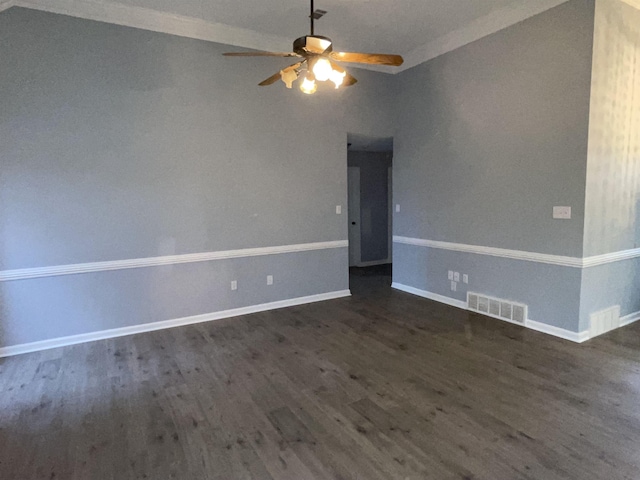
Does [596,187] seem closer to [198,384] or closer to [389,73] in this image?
[389,73]

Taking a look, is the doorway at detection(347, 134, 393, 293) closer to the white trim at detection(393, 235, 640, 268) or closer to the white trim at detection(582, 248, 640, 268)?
the white trim at detection(393, 235, 640, 268)

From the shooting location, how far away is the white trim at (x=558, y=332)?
3658 millimetres

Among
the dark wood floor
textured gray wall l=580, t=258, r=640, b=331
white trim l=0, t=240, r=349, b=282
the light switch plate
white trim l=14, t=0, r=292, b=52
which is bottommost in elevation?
the dark wood floor

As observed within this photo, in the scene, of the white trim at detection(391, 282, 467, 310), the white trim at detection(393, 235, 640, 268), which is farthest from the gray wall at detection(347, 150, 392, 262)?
the white trim at detection(393, 235, 640, 268)

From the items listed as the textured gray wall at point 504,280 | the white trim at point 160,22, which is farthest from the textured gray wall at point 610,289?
the white trim at point 160,22

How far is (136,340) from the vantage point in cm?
393

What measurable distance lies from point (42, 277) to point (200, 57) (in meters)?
2.82

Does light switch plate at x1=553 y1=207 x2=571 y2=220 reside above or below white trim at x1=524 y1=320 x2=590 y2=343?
above

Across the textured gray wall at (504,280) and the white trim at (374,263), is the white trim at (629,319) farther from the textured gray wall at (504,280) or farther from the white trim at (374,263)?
the white trim at (374,263)

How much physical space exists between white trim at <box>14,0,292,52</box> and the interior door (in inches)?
126

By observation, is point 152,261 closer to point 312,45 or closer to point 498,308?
point 312,45

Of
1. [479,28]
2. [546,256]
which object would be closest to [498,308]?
[546,256]

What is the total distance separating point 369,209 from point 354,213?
368mm

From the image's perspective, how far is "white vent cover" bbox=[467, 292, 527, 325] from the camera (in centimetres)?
413
